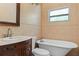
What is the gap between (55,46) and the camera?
2590 millimetres

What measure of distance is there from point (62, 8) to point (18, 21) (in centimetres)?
90

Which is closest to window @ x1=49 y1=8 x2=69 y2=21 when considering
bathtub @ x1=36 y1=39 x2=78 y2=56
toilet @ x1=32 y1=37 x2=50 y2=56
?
bathtub @ x1=36 y1=39 x2=78 y2=56

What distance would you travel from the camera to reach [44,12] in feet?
8.41

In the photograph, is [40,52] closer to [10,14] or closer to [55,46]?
[55,46]

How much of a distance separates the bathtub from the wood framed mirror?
61cm

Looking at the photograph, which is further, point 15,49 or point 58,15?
point 58,15

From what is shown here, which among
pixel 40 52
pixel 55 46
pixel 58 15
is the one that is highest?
pixel 58 15

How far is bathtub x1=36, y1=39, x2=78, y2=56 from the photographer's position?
2.58 meters

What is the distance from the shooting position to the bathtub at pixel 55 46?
258cm

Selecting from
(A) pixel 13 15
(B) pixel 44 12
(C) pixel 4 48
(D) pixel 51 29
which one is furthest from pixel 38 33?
(C) pixel 4 48

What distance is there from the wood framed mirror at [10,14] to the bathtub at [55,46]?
614 millimetres

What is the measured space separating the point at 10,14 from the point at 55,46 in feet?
3.51

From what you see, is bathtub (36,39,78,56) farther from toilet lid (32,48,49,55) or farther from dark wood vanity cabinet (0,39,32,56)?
dark wood vanity cabinet (0,39,32,56)

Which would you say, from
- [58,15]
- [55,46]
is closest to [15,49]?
[55,46]
